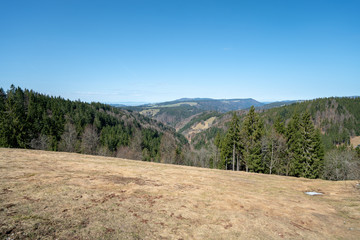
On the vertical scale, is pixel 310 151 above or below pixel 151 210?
below

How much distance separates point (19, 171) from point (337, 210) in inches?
1049

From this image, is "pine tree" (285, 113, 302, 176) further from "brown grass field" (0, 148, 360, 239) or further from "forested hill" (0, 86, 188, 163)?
"forested hill" (0, 86, 188, 163)

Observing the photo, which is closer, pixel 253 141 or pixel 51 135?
pixel 253 141

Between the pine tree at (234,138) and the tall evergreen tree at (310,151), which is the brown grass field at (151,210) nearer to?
the tall evergreen tree at (310,151)

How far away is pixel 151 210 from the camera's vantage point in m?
11.1

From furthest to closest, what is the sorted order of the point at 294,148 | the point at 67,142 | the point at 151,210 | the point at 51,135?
the point at 51,135 → the point at 67,142 → the point at 294,148 → the point at 151,210

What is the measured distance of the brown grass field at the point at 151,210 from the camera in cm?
834

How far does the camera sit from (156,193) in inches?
566

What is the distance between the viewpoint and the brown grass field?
8344 millimetres

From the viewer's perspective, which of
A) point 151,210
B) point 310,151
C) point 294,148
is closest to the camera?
point 151,210

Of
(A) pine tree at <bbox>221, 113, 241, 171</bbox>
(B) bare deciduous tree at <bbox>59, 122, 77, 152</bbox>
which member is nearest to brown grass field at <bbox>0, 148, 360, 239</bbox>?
(A) pine tree at <bbox>221, 113, 241, 171</bbox>

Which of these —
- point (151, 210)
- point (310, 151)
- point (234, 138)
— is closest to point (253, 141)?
point (234, 138)

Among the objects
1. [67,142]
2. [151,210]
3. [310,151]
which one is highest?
[151,210]

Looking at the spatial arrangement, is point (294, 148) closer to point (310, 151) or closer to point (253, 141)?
point (310, 151)
